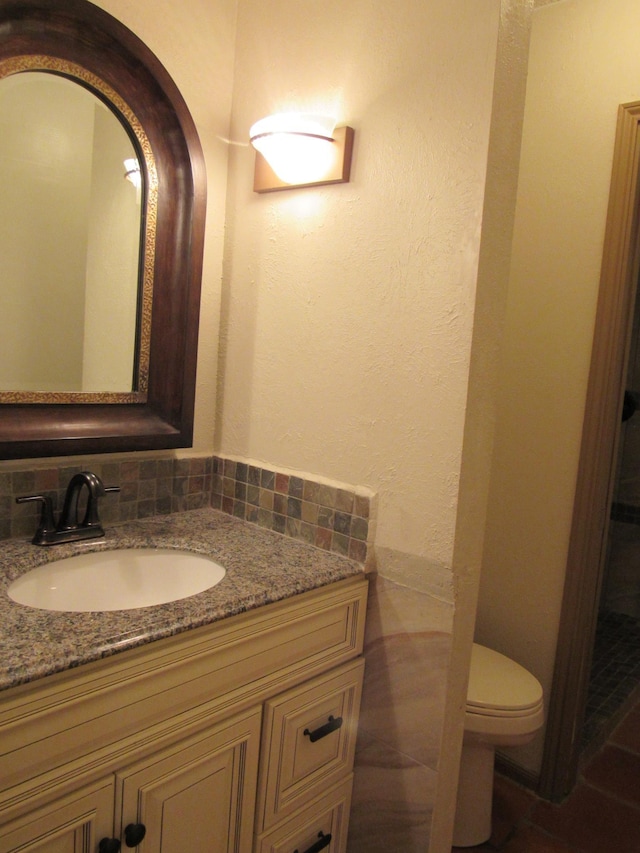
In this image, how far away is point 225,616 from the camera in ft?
3.18

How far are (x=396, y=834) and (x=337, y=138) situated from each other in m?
1.48

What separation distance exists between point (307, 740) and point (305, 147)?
1.20 metres

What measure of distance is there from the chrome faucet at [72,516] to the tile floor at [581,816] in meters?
1.29

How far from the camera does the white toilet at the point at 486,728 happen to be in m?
1.49

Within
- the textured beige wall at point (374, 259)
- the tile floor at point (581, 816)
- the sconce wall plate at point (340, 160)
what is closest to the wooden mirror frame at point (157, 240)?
the textured beige wall at point (374, 259)

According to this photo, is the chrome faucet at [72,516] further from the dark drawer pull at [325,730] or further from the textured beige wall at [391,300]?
the dark drawer pull at [325,730]

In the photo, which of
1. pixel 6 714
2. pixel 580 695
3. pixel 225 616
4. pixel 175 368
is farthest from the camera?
pixel 580 695

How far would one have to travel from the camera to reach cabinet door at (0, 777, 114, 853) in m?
0.75

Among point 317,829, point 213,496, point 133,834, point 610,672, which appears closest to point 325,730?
point 317,829

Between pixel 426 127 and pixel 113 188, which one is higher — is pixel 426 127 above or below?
above

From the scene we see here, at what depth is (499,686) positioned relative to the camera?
158 centimetres

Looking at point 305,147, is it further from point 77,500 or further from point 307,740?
point 307,740

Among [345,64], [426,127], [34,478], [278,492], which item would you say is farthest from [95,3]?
[278,492]

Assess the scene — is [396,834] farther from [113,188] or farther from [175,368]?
[113,188]
